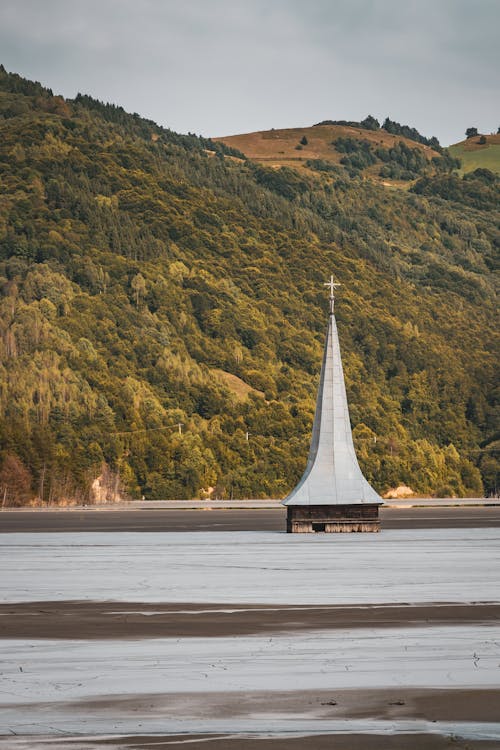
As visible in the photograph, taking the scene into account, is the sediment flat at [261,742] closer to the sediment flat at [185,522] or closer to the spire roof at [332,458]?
the spire roof at [332,458]

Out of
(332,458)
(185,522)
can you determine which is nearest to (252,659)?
(332,458)

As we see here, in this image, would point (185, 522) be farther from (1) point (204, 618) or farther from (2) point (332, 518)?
(1) point (204, 618)

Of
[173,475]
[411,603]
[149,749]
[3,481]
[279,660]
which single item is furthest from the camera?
[173,475]

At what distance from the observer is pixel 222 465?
192m

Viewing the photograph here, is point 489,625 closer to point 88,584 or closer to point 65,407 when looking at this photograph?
point 88,584

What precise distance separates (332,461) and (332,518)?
8.17 feet

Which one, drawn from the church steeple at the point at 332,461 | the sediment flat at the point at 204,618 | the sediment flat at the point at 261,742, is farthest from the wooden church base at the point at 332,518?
the sediment flat at the point at 261,742

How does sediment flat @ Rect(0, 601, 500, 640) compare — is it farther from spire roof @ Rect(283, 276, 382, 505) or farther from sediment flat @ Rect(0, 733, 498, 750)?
spire roof @ Rect(283, 276, 382, 505)

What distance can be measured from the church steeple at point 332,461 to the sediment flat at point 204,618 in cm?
3597

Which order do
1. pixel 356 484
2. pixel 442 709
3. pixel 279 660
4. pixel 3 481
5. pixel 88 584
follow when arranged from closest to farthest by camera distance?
pixel 442 709, pixel 279 660, pixel 88 584, pixel 356 484, pixel 3 481

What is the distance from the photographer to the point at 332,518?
215 ft

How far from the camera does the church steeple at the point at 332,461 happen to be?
6500 cm

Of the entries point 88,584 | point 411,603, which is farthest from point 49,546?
point 411,603

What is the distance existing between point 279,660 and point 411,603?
8639mm
